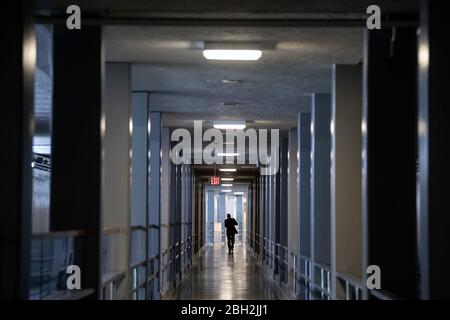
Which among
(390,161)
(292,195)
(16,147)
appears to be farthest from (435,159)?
(292,195)

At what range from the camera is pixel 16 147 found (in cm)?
441

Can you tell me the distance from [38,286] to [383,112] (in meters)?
3.13

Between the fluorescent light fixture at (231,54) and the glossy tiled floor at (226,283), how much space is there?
6297mm

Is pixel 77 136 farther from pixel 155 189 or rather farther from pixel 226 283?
pixel 226 283

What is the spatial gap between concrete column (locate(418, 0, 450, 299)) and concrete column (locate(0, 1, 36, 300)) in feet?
7.25

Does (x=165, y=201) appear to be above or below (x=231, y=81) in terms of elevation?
below

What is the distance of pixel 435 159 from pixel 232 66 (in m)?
4.84

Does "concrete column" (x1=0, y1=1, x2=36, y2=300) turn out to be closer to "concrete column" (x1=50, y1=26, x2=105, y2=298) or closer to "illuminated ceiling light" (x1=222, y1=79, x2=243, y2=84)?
"concrete column" (x1=50, y1=26, x2=105, y2=298)

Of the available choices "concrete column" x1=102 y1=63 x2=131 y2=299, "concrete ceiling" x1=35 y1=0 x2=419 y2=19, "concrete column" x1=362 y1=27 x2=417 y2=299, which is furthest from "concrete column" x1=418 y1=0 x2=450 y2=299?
"concrete column" x1=102 y1=63 x2=131 y2=299

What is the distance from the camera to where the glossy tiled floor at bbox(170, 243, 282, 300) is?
14398 millimetres

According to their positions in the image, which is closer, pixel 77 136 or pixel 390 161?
pixel 390 161

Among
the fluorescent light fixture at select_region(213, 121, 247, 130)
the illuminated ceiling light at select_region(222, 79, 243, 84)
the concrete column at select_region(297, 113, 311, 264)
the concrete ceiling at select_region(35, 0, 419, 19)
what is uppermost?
the illuminated ceiling light at select_region(222, 79, 243, 84)

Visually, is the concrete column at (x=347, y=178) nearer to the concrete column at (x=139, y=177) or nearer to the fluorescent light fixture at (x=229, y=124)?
the concrete column at (x=139, y=177)

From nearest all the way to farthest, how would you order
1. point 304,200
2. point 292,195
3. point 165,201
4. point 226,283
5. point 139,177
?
point 139,177
point 304,200
point 292,195
point 165,201
point 226,283
